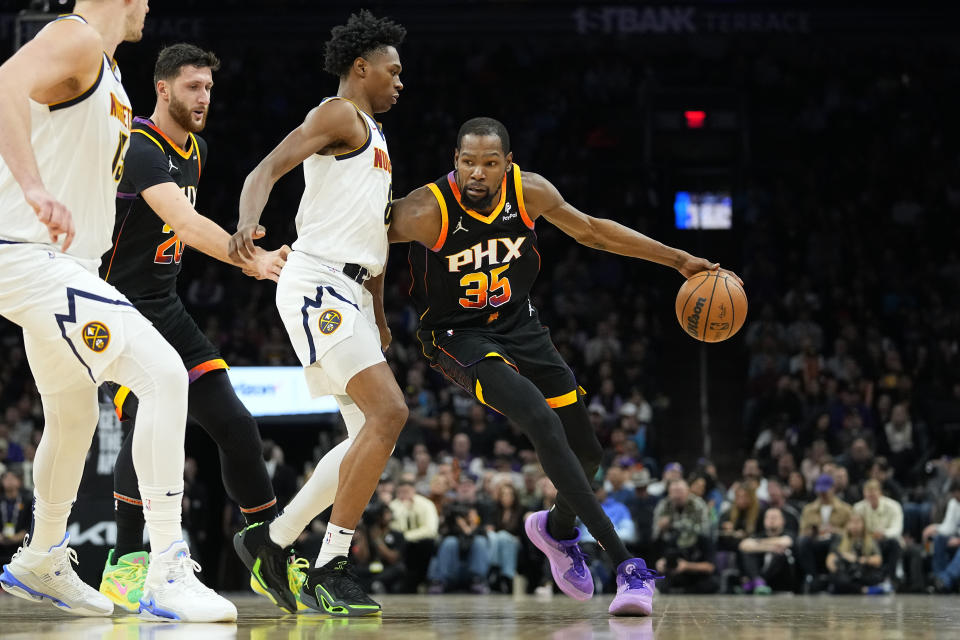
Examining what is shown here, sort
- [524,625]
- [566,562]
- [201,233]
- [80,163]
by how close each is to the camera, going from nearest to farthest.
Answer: [80,163] < [524,625] < [201,233] < [566,562]

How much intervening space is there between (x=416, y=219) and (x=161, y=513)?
63.7 inches

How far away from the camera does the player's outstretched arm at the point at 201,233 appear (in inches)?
149

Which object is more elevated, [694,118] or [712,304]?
[694,118]

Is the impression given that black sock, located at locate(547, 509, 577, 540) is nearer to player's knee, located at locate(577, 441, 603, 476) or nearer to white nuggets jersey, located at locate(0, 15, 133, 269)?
player's knee, located at locate(577, 441, 603, 476)

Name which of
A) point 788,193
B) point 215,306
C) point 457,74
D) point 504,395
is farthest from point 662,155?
point 504,395

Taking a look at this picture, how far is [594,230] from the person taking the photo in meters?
5.05

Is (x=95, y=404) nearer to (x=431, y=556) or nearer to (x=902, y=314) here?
(x=431, y=556)

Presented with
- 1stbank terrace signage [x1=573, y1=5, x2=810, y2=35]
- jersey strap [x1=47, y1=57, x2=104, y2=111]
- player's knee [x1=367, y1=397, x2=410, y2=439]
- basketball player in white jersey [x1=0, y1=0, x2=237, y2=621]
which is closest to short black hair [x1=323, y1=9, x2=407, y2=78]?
basketball player in white jersey [x1=0, y1=0, x2=237, y2=621]

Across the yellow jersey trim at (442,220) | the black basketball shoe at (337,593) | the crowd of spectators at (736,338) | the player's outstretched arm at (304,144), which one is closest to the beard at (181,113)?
the player's outstretched arm at (304,144)

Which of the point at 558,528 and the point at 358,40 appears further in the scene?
the point at 558,528

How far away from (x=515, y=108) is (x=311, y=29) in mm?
3742

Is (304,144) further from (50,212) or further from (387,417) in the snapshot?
(50,212)

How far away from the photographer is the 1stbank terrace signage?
17.9 meters

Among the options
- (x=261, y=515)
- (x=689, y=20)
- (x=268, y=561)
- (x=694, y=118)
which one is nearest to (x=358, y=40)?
(x=261, y=515)
